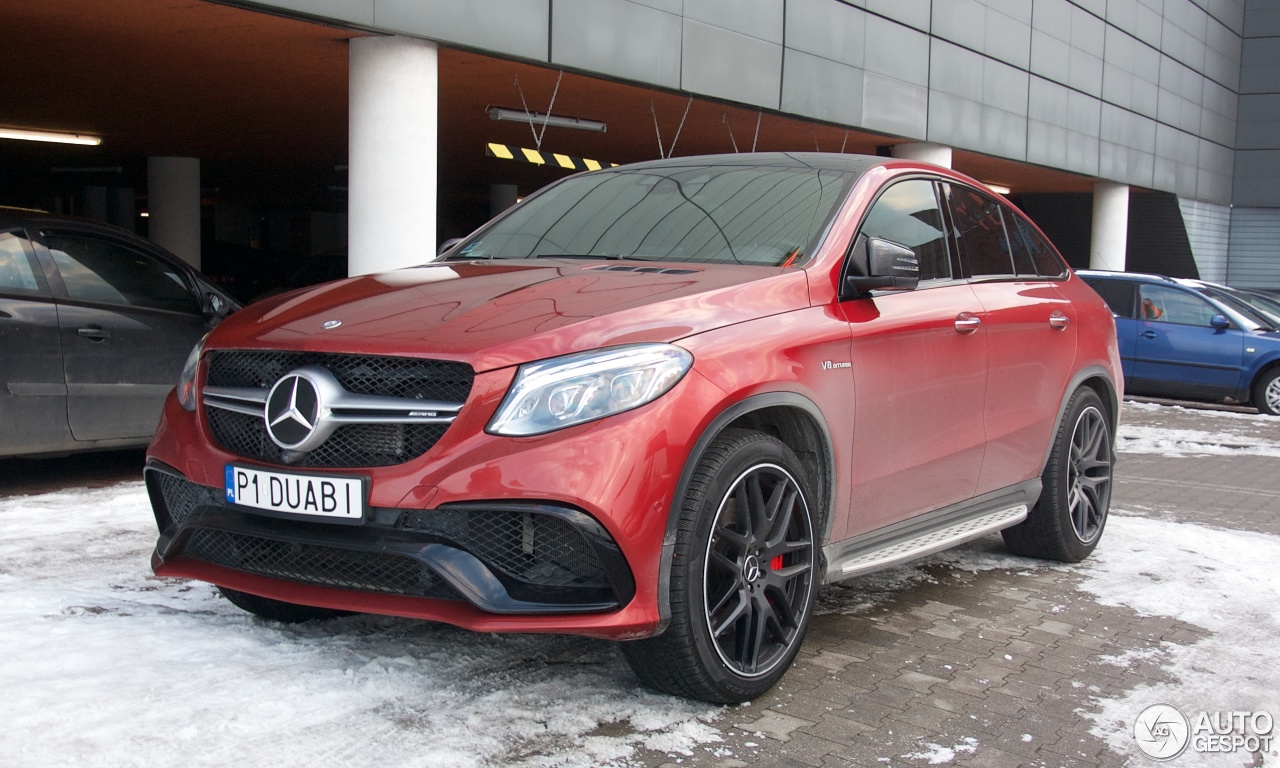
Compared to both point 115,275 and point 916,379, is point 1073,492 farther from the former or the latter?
point 115,275

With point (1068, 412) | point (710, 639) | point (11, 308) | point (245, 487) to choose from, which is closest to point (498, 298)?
point (245, 487)

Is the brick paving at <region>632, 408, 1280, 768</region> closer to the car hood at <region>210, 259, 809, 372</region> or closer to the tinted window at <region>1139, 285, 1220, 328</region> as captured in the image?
the car hood at <region>210, 259, 809, 372</region>

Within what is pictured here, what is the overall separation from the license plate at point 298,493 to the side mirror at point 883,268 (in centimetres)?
183

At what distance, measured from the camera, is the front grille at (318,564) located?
327 centimetres

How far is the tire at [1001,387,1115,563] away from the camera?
18.3 feet

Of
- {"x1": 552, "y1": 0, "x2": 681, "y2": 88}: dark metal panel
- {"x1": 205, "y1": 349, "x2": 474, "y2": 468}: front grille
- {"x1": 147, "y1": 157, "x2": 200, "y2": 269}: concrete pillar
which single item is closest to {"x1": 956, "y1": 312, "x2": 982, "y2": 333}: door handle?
{"x1": 205, "y1": 349, "x2": 474, "y2": 468}: front grille

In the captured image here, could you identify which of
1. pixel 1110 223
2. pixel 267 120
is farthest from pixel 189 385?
pixel 1110 223

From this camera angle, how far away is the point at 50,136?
2002cm

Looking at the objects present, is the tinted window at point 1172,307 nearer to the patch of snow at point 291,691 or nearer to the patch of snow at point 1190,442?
the patch of snow at point 1190,442

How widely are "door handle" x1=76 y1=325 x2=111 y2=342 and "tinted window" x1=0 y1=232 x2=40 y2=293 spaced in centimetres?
33

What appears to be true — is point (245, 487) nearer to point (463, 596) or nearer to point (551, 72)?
point (463, 596)

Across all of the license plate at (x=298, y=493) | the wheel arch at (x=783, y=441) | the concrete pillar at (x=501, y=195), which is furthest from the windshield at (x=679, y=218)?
the concrete pillar at (x=501, y=195)

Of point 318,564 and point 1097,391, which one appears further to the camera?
point 1097,391

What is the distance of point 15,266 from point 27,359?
1.71 feet
